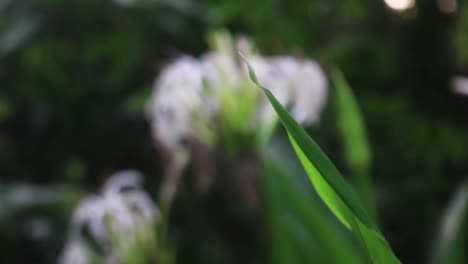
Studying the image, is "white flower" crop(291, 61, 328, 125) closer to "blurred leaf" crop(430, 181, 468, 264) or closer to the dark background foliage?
the dark background foliage

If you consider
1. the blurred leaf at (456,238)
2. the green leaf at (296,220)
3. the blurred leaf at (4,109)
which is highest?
the blurred leaf at (4,109)

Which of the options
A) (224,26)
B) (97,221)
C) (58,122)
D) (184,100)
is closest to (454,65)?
(224,26)

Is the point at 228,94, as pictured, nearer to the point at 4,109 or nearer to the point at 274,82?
the point at 274,82

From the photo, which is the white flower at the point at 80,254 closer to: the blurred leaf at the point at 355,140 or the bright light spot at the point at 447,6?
the blurred leaf at the point at 355,140

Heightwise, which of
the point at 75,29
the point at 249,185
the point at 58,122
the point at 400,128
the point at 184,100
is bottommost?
the point at 400,128

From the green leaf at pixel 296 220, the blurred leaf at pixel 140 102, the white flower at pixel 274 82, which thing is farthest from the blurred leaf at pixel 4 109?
the green leaf at pixel 296 220

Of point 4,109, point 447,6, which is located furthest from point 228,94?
point 4,109

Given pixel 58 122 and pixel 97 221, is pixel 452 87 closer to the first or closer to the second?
pixel 97 221
